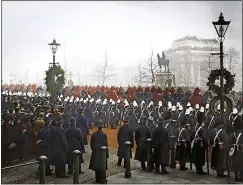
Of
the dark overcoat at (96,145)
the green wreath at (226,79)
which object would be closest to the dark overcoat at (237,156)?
the green wreath at (226,79)

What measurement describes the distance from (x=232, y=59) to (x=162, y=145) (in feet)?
8.10

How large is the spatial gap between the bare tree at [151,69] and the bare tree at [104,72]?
766mm

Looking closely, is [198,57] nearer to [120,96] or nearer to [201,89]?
[201,89]

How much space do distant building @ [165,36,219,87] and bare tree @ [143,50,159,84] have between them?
0.32 m

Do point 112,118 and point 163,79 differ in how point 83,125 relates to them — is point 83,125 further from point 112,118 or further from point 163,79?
point 163,79

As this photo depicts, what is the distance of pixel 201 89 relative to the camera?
25.3 feet

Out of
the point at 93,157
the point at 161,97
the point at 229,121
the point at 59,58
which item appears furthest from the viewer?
the point at 161,97

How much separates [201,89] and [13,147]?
15.6 ft

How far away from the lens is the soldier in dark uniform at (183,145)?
21.2 ft

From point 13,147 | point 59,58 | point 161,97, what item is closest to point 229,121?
point 161,97

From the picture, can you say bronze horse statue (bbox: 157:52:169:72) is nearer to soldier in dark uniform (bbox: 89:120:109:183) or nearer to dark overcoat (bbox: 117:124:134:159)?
dark overcoat (bbox: 117:124:134:159)

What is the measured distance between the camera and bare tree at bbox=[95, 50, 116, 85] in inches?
258

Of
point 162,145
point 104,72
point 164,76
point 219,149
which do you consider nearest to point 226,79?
point 164,76

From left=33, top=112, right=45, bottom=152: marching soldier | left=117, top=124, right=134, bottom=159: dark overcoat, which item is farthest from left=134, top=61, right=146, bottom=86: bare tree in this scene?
left=33, top=112, right=45, bottom=152: marching soldier
